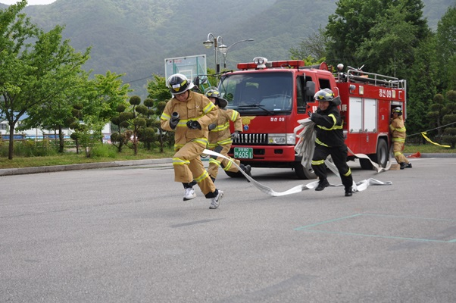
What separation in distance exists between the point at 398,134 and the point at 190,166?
1130cm

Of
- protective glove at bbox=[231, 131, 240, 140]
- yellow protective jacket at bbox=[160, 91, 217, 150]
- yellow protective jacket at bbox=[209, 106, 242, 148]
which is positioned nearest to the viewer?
yellow protective jacket at bbox=[160, 91, 217, 150]

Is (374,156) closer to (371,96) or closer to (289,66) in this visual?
(371,96)

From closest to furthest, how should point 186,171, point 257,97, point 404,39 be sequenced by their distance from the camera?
point 186,171, point 257,97, point 404,39

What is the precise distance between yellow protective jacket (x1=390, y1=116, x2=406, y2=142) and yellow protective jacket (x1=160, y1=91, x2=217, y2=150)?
10908 mm

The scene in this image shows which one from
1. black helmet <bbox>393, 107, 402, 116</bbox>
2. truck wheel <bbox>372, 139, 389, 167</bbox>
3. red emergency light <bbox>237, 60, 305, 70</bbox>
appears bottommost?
truck wheel <bbox>372, 139, 389, 167</bbox>

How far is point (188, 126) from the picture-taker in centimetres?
909

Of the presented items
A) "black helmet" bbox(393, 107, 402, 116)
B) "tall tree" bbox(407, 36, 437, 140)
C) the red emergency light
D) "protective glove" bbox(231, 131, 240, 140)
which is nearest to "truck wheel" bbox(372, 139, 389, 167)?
"black helmet" bbox(393, 107, 402, 116)

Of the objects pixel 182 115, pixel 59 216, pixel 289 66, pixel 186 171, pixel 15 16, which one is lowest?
pixel 59 216

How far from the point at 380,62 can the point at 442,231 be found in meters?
47.7

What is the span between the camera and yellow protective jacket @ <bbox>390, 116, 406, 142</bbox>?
19.0 m

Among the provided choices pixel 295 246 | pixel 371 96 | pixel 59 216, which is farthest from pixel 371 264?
pixel 371 96

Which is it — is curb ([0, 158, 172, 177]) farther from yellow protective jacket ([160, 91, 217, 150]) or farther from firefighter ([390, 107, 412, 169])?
yellow protective jacket ([160, 91, 217, 150])

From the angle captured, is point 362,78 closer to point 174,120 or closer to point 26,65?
point 174,120

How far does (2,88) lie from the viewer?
71.8 ft
